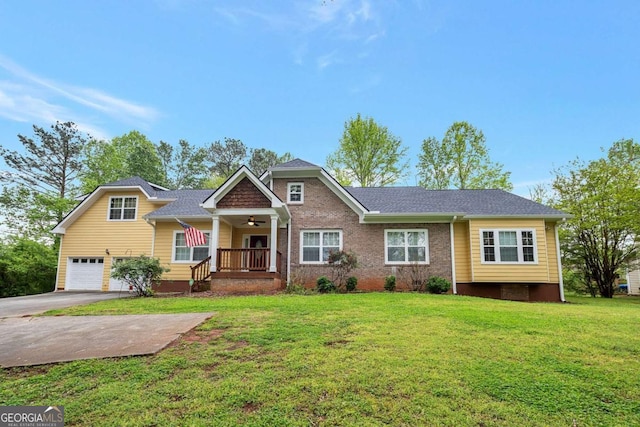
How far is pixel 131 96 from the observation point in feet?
59.9

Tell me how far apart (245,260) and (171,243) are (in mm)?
4617

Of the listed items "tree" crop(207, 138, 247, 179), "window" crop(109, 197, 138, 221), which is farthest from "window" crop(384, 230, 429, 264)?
"tree" crop(207, 138, 247, 179)

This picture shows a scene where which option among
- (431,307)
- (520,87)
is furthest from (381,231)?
(520,87)

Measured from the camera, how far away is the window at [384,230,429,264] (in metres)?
15.4

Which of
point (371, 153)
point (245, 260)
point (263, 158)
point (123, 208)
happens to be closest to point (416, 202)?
point (245, 260)

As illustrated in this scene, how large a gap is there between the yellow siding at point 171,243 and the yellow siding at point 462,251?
1081 centimetres

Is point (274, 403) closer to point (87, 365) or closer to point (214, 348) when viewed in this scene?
point (214, 348)

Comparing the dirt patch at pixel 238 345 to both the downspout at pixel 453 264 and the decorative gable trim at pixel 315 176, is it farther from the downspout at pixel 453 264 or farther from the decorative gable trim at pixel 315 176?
the downspout at pixel 453 264

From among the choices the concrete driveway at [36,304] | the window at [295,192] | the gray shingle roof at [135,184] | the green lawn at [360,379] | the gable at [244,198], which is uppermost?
the gray shingle roof at [135,184]

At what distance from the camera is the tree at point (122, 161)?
29469 millimetres

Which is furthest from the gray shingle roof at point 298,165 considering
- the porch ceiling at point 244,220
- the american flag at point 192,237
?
the american flag at point 192,237

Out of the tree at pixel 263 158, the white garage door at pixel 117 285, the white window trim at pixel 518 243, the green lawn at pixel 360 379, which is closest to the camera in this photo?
the green lawn at pixel 360 379

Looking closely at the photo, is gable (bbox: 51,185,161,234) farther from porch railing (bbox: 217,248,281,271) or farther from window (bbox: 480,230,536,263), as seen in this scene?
window (bbox: 480,230,536,263)

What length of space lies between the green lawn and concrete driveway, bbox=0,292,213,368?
0.40 meters
